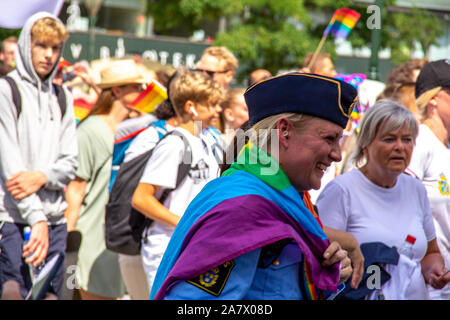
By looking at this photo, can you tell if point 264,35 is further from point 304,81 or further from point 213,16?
point 304,81

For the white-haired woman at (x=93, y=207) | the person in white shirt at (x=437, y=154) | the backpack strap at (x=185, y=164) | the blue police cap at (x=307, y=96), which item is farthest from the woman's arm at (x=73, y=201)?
the blue police cap at (x=307, y=96)

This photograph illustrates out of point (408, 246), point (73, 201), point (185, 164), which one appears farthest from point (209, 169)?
point (73, 201)

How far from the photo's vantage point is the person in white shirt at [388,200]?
3.82 metres

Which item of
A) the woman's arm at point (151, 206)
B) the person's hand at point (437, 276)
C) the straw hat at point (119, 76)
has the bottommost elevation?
the person's hand at point (437, 276)

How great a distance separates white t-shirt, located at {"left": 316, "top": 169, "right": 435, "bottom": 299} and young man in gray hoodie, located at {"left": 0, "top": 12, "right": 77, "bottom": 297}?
1.68m

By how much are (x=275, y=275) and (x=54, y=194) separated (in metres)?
2.74

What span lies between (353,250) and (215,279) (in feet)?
4.12

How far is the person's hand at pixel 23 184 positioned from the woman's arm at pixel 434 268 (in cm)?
238

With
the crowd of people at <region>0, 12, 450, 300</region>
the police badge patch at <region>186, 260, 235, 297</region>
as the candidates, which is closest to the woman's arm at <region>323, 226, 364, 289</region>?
the crowd of people at <region>0, 12, 450, 300</region>

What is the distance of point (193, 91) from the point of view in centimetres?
452

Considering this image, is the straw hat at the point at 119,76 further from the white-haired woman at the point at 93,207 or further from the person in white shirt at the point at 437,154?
the person in white shirt at the point at 437,154

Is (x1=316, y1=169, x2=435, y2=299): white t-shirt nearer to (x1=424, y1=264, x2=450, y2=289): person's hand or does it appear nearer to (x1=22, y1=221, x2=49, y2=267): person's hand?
(x1=424, y1=264, x2=450, y2=289): person's hand

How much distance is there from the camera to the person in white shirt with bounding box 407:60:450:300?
4.36m
